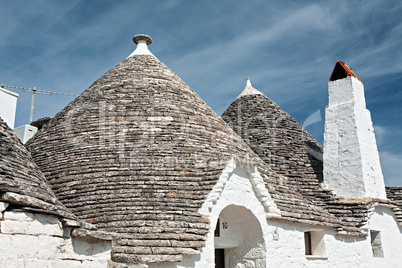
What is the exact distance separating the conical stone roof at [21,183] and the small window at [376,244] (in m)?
9.56

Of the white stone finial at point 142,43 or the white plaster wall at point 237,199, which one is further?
the white stone finial at point 142,43

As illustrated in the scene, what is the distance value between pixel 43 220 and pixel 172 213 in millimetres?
2933

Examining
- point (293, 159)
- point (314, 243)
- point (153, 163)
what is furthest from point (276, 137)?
point (153, 163)

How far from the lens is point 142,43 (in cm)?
1419

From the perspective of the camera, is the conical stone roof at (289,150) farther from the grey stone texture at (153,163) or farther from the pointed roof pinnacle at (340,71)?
the pointed roof pinnacle at (340,71)

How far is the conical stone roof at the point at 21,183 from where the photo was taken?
17.7 feet

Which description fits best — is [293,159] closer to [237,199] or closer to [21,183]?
[237,199]

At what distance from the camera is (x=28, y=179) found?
22.0ft

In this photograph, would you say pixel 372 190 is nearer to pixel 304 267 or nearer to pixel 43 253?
pixel 304 267

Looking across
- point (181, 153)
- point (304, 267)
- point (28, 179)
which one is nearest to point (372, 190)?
point (304, 267)

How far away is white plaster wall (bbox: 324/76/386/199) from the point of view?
1270 cm

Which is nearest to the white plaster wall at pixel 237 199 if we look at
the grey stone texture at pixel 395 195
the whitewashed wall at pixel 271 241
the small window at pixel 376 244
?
the whitewashed wall at pixel 271 241

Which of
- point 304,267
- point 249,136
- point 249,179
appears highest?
point 249,136

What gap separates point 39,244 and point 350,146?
10.2 metres
